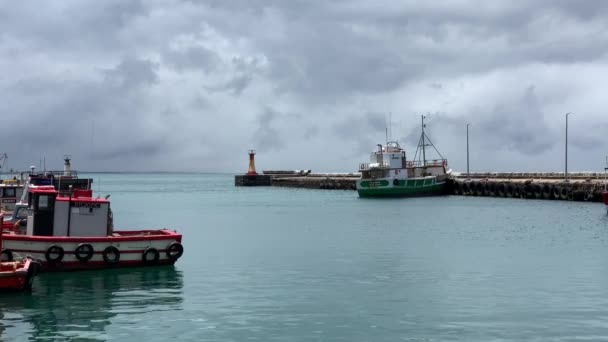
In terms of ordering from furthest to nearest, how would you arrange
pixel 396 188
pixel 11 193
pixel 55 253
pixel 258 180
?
pixel 258 180, pixel 396 188, pixel 11 193, pixel 55 253

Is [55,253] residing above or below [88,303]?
above

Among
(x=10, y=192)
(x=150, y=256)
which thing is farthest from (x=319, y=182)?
(x=150, y=256)

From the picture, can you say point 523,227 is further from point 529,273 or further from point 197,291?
point 197,291

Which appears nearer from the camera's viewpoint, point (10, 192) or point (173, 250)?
point (173, 250)

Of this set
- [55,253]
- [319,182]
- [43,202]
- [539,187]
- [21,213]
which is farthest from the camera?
[319,182]

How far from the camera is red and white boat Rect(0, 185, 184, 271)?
29.1m

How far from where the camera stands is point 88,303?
24.0 meters

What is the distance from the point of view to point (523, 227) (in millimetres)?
54750

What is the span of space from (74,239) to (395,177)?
8092 centimetres

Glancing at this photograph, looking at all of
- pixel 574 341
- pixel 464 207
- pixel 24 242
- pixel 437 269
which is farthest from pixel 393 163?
pixel 574 341

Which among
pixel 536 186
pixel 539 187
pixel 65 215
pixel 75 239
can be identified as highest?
pixel 536 186

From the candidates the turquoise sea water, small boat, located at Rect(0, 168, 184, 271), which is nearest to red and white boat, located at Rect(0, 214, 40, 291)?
the turquoise sea water

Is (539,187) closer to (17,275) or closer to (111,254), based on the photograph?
(111,254)

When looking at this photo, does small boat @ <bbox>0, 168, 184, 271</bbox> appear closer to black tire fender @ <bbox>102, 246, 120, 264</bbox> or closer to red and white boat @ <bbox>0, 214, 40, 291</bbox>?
black tire fender @ <bbox>102, 246, 120, 264</bbox>
